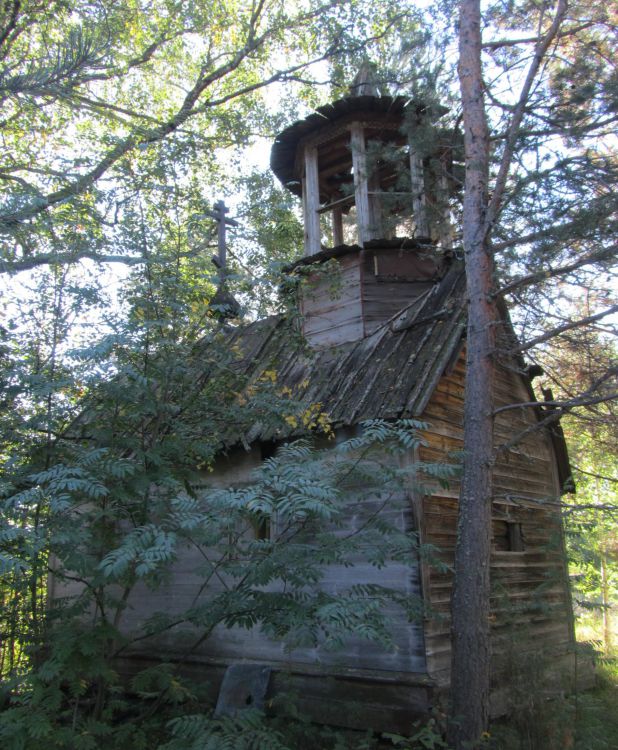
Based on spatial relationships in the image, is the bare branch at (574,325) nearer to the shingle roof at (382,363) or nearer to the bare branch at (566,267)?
the bare branch at (566,267)

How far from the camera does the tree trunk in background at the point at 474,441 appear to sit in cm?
582

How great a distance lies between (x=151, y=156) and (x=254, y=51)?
39.8 ft

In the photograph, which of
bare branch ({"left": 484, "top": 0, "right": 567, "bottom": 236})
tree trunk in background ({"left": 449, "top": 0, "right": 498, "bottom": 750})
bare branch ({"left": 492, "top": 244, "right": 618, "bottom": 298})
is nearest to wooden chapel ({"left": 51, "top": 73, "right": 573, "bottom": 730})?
tree trunk in background ({"left": 449, "top": 0, "right": 498, "bottom": 750})

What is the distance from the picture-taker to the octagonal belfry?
934 cm

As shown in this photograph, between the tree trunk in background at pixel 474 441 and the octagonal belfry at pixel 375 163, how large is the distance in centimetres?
127

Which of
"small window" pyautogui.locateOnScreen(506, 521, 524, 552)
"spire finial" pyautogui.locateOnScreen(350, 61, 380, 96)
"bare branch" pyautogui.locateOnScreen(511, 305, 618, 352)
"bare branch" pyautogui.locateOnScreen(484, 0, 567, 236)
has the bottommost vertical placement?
"small window" pyautogui.locateOnScreen(506, 521, 524, 552)

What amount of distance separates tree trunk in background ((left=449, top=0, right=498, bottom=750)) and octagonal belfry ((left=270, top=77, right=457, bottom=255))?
1270 millimetres

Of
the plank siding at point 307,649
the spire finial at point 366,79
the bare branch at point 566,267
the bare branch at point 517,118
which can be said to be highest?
the spire finial at point 366,79

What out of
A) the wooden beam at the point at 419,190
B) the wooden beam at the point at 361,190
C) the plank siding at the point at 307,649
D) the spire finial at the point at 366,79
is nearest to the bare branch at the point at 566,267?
the plank siding at the point at 307,649

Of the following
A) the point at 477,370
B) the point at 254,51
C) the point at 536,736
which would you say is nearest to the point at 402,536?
the point at 477,370

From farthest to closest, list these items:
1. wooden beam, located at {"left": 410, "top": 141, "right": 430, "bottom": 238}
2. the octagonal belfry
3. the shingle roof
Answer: wooden beam, located at {"left": 410, "top": 141, "right": 430, "bottom": 238}, the octagonal belfry, the shingle roof

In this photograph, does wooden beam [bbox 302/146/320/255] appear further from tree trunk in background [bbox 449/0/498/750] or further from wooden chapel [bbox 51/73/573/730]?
tree trunk in background [bbox 449/0/498/750]

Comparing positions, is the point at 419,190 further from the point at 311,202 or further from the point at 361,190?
the point at 311,202

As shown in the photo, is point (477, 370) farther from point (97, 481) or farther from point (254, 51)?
point (254, 51)
